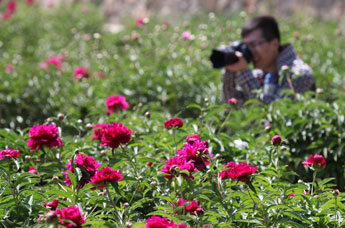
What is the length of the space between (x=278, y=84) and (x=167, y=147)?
3.95ft

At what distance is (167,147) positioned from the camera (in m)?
1.94

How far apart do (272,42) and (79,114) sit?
5.08 ft

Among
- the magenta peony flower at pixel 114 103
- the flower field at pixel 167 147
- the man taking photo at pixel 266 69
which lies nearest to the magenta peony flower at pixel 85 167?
the flower field at pixel 167 147

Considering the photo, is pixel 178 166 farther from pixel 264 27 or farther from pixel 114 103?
pixel 264 27

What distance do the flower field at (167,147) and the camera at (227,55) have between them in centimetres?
29

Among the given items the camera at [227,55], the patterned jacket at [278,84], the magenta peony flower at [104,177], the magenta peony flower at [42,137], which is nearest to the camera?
the magenta peony flower at [104,177]

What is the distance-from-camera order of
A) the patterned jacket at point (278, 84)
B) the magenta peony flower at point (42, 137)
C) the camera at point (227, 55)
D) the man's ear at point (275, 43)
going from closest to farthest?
the magenta peony flower at point (42, 137) < the camera at point (227, 55) < the patterned jacket at point (278, 84) < the man's ear at point (275, 43)

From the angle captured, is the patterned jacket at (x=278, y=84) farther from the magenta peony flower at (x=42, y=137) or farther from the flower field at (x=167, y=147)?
the magenta peony flower at (x=42, y=137)

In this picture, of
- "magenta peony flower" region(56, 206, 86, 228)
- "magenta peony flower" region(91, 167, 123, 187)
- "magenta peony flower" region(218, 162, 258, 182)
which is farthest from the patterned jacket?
"magenta peony flower" region(56, 206, 86, 228)

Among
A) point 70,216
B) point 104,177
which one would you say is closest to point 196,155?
point 104,177

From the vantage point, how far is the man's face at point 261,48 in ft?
9.35

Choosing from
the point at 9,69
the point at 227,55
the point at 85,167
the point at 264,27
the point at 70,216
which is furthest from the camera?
the point at 9,69

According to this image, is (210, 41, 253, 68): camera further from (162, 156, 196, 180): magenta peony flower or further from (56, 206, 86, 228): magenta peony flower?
(56, 206, 86, 228): magenta peony flower

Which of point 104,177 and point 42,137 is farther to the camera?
point 42,137
